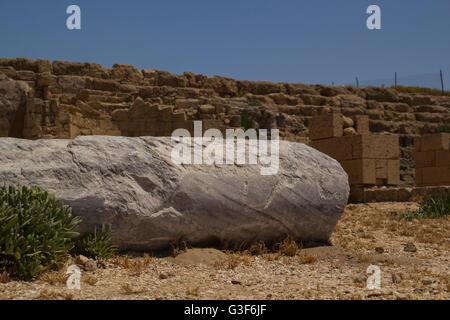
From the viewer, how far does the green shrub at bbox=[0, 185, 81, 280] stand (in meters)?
3.56

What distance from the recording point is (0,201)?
371 cm

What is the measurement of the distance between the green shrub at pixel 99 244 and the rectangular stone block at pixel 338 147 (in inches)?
340

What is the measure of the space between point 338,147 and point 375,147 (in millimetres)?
968

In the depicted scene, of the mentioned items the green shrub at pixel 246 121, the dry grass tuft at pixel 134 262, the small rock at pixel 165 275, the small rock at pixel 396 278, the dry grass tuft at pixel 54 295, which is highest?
the green shrub at pixel 246 121

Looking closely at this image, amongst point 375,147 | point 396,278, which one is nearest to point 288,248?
point 396,278

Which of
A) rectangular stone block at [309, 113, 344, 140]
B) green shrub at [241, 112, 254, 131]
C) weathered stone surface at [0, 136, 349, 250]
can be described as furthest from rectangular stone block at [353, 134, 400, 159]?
green shrub at [241, 112, 254, 131]

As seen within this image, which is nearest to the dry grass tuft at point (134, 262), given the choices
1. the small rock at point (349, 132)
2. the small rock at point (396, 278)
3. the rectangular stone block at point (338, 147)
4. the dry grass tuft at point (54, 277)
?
the dry grass tuft at point (54, 277)

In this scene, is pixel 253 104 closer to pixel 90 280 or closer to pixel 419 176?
pixel 419 176

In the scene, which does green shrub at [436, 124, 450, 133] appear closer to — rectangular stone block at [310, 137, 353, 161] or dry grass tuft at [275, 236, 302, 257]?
rectangular stone block at [310, 137, 353, 161]

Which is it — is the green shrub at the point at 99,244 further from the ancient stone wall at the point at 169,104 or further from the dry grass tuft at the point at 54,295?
the ancient stone wall at the point at 169,104

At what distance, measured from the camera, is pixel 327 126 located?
12266 millimetres

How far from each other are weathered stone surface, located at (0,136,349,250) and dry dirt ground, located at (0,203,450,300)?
0.24 metres

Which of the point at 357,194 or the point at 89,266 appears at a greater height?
the point at 89,266

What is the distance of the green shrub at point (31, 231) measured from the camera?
356 cm
